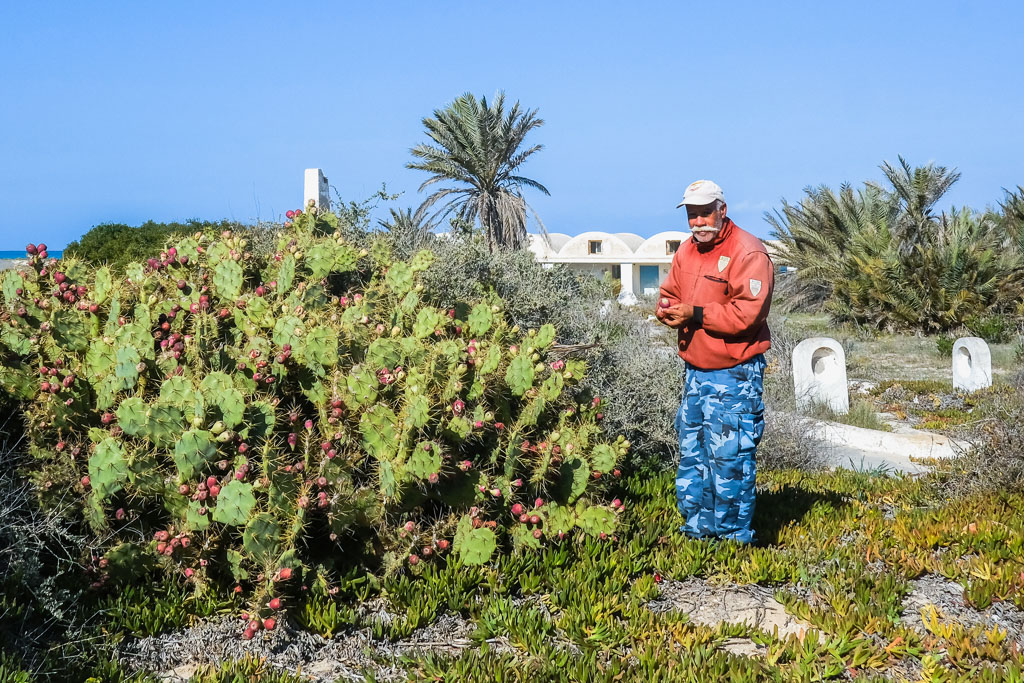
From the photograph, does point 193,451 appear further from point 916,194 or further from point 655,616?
point 916,194

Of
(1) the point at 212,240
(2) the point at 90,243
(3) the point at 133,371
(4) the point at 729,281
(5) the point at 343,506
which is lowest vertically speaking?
(5) the point at 343,506

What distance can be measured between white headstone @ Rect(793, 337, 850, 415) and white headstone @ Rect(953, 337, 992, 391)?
103 inches

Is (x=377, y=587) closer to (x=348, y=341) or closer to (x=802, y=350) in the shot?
(x=348, y=341)

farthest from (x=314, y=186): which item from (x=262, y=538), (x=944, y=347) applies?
(x=944, y=347)

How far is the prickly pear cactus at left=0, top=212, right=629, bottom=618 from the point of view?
4.05 metres

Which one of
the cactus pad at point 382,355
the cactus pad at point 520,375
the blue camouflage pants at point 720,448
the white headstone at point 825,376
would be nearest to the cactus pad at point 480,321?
the cactus pad at point 520,375

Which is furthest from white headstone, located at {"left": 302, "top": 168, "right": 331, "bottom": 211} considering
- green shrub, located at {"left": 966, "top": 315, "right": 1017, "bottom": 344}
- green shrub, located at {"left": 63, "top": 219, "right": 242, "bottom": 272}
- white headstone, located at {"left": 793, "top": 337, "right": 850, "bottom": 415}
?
green shrub, located at {"left": 966, "top": 315, "right": 1017, "bottom": 344}

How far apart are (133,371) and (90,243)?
639 inches

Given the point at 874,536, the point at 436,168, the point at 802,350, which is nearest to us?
the point at 874,536

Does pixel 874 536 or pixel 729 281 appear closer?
pixel 729 281

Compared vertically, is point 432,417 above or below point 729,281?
below

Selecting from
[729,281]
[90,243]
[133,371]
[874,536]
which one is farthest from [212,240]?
[90,243]

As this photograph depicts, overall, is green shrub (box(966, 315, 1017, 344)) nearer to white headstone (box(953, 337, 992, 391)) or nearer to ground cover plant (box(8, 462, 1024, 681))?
white headstone (box(953, 337, 992, 391))

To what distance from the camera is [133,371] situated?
4.48 metres
